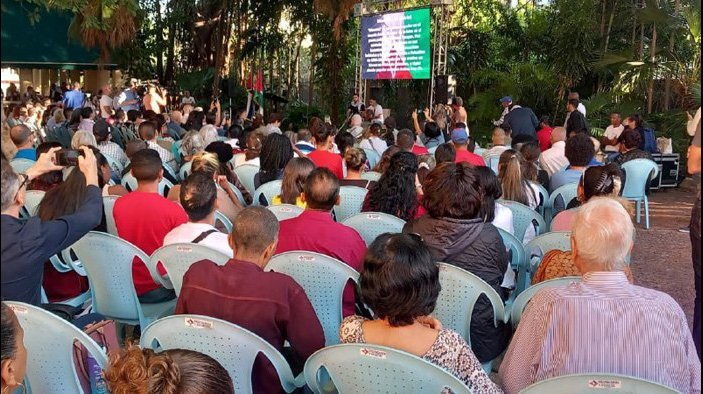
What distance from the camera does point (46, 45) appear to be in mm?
18656

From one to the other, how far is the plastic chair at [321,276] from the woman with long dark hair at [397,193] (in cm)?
128

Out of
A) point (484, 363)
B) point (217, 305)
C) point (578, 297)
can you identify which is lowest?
point (484, 363)

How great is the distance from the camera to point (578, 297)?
1.99 meters

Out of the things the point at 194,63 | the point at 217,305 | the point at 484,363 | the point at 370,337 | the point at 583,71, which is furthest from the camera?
the point at 194,63

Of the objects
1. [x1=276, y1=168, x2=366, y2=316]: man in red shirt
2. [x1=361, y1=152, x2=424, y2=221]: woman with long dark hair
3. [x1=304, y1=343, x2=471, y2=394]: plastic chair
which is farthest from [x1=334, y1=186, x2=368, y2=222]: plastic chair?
[x1=304, y1=343, x2=471, y2=394]: plastic chair

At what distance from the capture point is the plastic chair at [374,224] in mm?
3555

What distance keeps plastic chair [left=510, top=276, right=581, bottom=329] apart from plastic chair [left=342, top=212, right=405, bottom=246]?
95 centimetres

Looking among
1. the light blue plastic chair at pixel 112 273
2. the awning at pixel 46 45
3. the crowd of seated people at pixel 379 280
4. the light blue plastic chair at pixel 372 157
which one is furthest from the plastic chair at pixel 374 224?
the awning at pixel 46 45

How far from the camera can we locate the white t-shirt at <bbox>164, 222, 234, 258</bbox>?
10.1 ft

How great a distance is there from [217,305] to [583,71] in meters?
13.5

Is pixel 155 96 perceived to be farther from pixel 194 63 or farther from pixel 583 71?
pixel 583 71

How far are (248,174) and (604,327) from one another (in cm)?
439

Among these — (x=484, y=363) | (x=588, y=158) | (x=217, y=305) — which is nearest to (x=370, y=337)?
(x=217, y=305)

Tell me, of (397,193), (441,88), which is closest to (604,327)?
(397,193)
